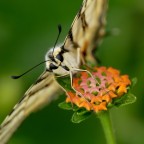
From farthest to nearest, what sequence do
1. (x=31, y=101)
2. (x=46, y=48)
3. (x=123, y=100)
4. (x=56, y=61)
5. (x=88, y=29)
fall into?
1. (x=46, y=48)
2. (x=88, y=29)
3. (x=31, y=101)
4. (x=56, y=61)
5. (x=123, y=100)

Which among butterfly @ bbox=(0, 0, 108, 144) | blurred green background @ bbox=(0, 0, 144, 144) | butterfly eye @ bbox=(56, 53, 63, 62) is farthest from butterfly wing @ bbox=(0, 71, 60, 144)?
blurred green background @ bbox=(0, 0, 144, 144)

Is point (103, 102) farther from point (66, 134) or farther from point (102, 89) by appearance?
point (66, 134)

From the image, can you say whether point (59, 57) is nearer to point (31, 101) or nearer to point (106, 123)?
point (31, 101)

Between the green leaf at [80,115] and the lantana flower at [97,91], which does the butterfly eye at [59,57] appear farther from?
the green leaf at [80,115]

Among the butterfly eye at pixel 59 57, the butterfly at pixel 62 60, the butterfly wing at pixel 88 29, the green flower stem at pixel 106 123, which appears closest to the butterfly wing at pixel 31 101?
the butterfly at pixel 62 60

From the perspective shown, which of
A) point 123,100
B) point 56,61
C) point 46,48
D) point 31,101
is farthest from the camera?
point 46,48

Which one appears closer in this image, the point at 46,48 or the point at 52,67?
the point at 52,67

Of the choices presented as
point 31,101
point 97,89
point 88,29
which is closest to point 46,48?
point 88,29

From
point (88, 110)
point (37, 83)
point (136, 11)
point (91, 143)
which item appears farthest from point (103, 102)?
point (136, 11)
